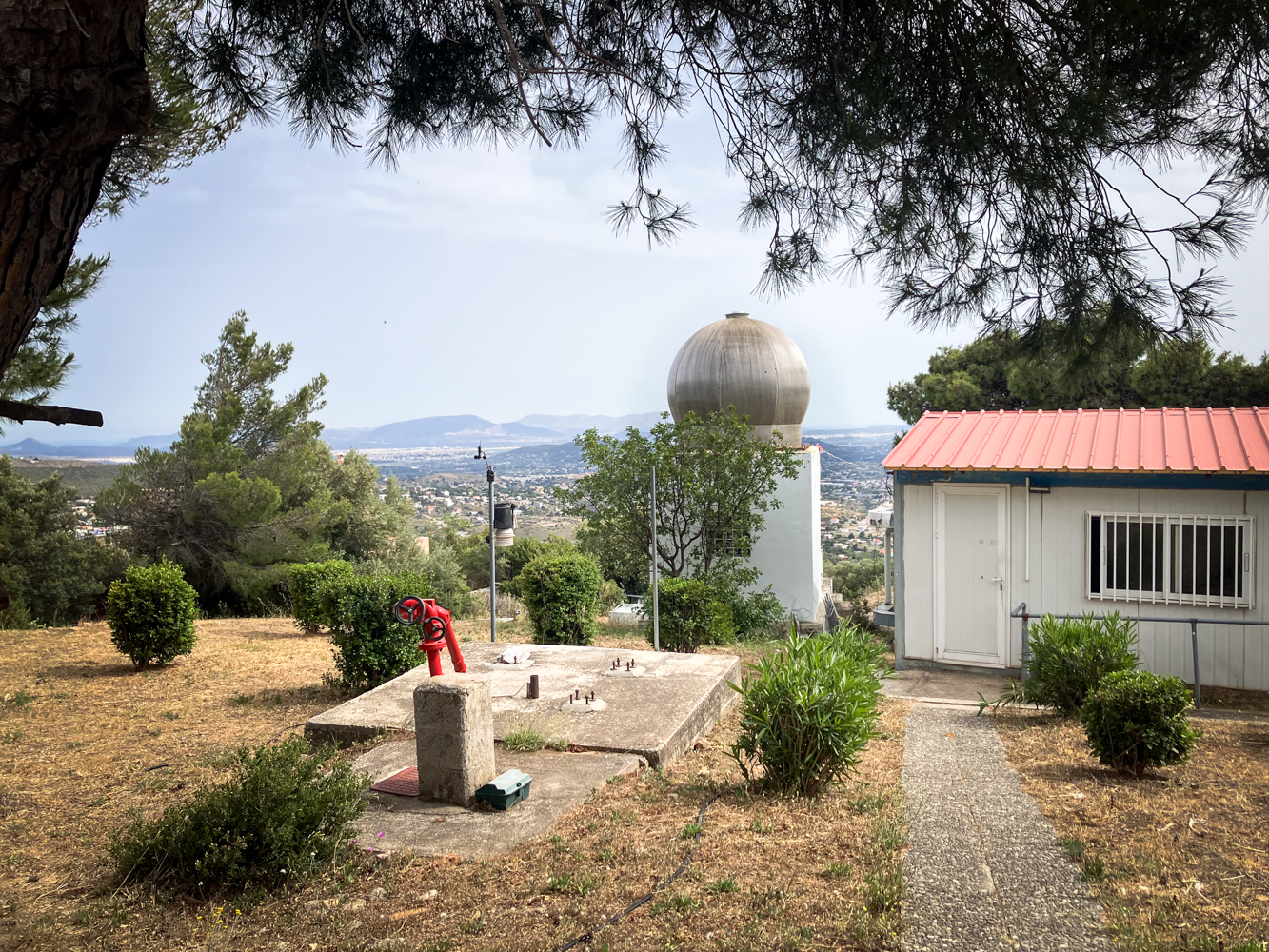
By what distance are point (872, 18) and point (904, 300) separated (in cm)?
149

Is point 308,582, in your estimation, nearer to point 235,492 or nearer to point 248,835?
point 235,492

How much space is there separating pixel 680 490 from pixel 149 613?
361 inches

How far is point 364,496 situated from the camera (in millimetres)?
22172

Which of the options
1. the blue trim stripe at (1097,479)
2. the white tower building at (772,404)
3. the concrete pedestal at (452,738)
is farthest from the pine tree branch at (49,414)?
the white tower building at (772,404)

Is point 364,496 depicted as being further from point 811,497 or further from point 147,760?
point 147,760

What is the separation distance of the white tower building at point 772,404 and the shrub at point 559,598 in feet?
20.8

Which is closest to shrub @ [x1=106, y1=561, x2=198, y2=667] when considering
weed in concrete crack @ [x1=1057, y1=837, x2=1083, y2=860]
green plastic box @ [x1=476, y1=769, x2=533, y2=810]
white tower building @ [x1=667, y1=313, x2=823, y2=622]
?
green plastic box @ [x1=476, y1=769, x2=533, y2=810]

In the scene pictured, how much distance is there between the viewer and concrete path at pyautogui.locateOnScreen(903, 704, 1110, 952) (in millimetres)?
3283

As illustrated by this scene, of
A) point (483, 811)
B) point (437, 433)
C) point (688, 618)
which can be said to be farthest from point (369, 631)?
point (437, 433)

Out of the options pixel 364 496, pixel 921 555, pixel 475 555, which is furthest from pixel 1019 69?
pixel 475 555

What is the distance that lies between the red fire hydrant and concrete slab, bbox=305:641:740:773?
0.91 m

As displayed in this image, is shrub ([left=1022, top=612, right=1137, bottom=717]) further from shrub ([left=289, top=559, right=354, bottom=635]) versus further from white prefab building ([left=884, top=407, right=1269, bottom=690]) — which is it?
shrub ([left=289, top=559, right=354, bottom=635])

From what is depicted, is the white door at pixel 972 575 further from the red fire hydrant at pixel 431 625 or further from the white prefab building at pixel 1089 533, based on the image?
the red fire hydrant at pixel 431 625

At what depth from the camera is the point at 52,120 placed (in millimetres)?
2518
